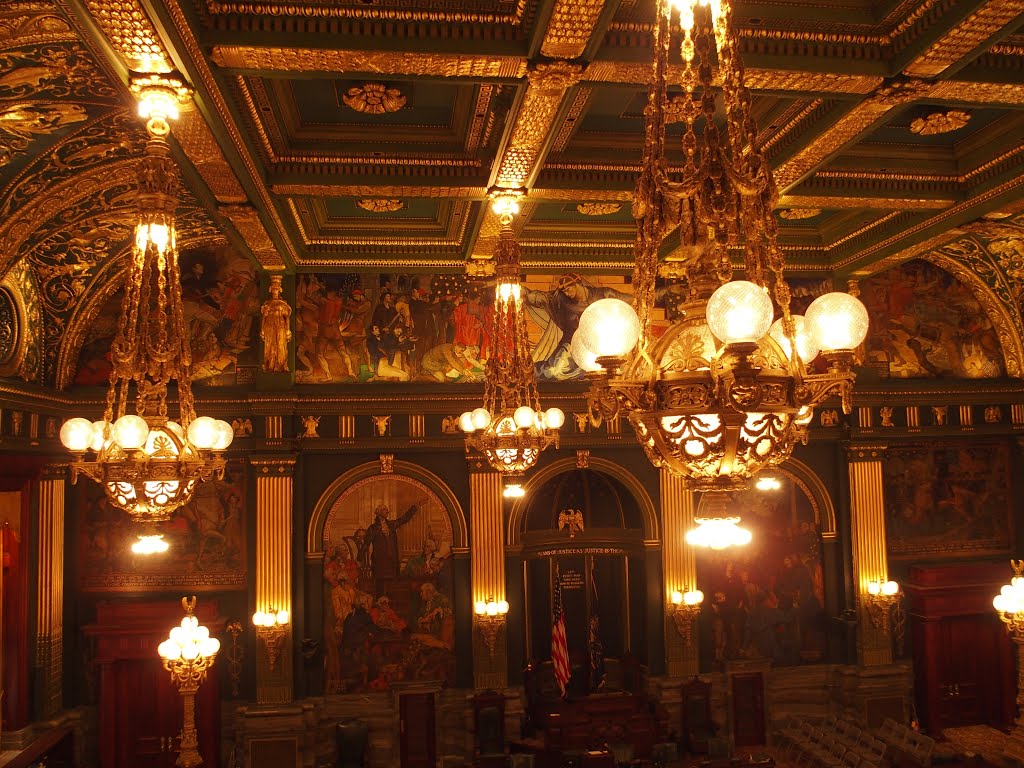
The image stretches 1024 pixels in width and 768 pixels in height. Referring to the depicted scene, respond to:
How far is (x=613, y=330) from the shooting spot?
3.91m

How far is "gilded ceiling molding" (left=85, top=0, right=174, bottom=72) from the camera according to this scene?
5727mm

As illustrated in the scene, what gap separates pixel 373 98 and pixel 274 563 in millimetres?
7908

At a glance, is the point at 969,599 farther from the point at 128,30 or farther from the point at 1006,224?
the point at 128,30

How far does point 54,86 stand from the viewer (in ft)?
25.7

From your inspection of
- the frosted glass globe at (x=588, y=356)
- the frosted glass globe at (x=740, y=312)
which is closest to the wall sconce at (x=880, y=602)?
the frosted glass globe at (x=588, y=356)

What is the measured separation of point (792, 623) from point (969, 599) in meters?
3.14

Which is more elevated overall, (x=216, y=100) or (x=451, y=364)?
(x=216, y=100)

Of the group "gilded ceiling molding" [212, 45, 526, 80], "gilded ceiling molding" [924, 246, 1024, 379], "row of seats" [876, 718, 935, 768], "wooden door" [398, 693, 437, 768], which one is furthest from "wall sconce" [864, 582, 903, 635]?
"gilded ceiling molding" [212, 45, 526, 80]

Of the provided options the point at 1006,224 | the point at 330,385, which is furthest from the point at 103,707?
the point at 1006,224

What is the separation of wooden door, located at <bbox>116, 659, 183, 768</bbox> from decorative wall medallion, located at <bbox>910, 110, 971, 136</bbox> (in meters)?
12.8

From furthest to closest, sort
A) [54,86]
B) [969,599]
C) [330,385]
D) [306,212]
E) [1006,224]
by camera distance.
A: [969,599]
[330,385]
[1006,224]
[306,212]
[54,86]

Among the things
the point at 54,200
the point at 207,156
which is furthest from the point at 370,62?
the point at 54,200

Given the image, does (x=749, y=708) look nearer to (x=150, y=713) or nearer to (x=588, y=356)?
(x=150, y=713)

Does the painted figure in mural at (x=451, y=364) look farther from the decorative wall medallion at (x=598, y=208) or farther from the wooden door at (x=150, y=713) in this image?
the wooden door at (x=150, y=713)
